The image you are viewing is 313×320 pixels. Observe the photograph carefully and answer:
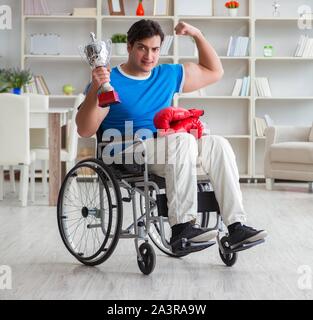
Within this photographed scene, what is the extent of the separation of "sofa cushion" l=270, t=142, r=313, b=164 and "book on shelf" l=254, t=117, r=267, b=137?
86 centimetres

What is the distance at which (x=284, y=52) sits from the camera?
7.54 meters

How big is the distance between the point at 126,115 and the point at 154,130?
12 centimetres

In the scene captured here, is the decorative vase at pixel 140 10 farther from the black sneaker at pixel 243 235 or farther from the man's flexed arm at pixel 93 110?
the black sneaker at pixel 243 235

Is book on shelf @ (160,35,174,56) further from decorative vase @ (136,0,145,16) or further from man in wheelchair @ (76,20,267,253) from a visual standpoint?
man in wheelchair @ (76,20,267,253)

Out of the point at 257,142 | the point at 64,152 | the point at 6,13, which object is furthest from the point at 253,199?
the point at 6,13

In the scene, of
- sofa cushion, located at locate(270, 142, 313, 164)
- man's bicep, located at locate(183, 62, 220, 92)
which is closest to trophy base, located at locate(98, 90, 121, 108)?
man's bicep, located at locate(183, 62, 220, 92)

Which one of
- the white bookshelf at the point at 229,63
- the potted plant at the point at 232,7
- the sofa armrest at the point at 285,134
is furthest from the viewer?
the white bookshelf at the point at 229,63

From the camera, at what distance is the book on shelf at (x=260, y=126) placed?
7289 millimetres

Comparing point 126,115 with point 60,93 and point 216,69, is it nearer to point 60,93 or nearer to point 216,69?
point 216,69

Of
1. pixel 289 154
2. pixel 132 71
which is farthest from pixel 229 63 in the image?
pixel 132 71

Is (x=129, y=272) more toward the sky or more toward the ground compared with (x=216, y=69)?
more toward the ground

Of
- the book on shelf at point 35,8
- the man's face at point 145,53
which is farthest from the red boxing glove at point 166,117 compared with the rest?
the book on shelf at point 35,8

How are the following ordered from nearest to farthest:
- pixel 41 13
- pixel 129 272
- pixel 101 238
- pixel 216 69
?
pixel 129 272, pixel 216 69, pixel 101 238, pixel 41 13

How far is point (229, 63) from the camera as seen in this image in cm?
751
